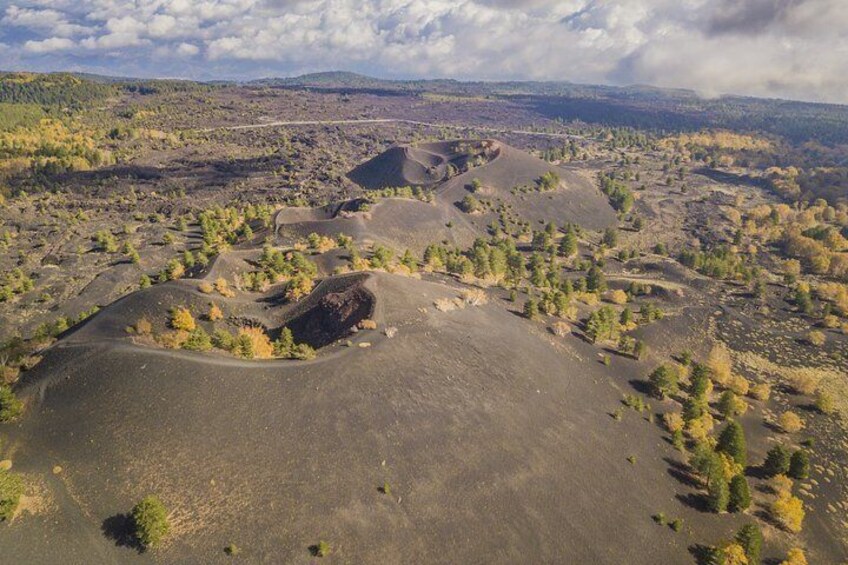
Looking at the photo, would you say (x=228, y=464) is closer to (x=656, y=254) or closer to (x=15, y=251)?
(x=15, y=251)

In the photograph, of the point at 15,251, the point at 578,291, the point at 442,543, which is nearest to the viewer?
the point at 442,543

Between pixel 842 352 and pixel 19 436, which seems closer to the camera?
pixel 19 436

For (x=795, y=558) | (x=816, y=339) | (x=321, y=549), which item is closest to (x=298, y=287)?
(x=321, y=549)

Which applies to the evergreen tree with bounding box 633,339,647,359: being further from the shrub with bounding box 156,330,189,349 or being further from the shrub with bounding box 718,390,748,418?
the shrub with bounding box 156,330,189,349

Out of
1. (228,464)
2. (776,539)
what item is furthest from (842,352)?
(228,464)

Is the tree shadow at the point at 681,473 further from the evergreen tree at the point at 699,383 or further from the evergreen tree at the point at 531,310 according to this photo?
the evergreen tree at the point at 531,310

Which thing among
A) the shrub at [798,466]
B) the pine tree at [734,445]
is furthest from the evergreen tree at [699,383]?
the shrub at [798,466]

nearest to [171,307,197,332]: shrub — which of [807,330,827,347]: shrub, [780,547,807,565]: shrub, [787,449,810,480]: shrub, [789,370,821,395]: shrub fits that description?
[780,547,807,565]: shrub
